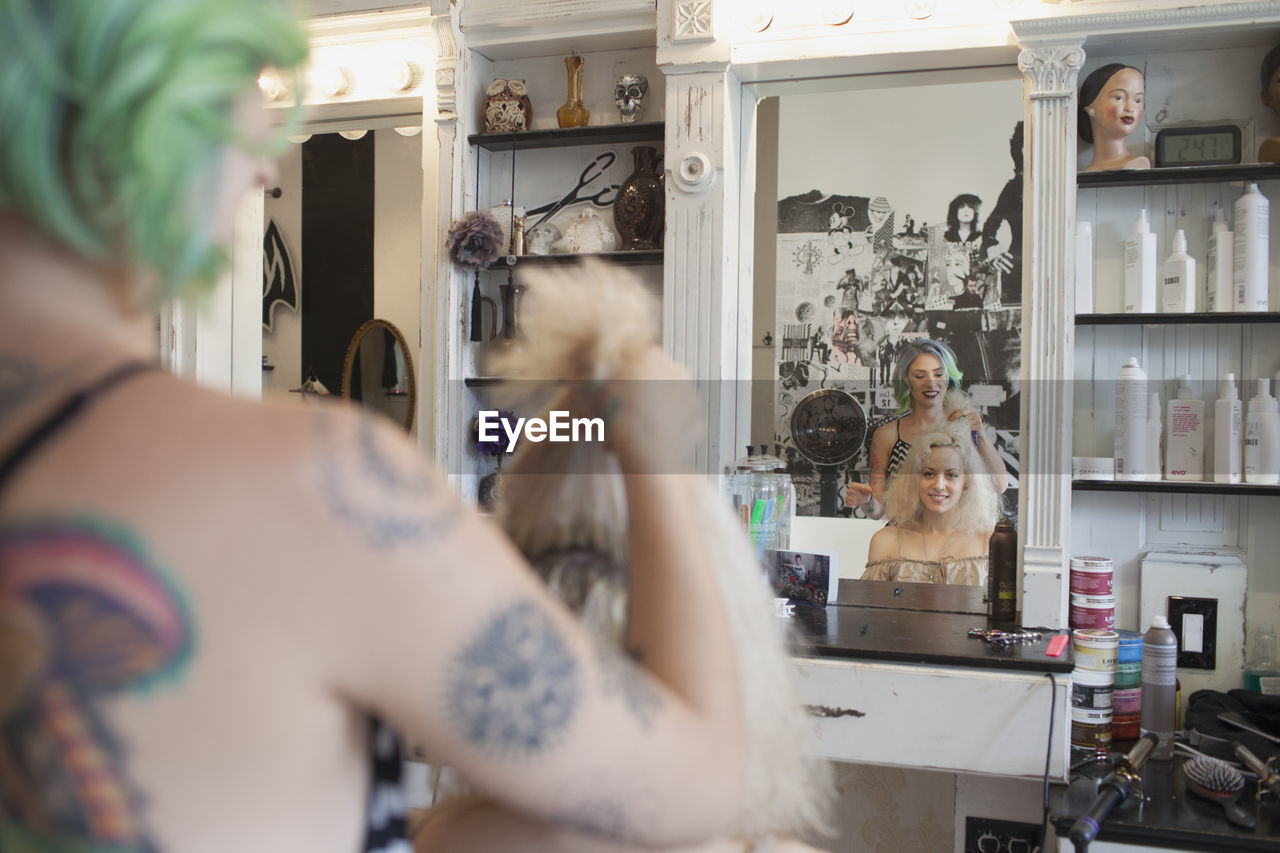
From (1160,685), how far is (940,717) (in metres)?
0.54

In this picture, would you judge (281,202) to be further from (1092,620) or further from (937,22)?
(1092,620)

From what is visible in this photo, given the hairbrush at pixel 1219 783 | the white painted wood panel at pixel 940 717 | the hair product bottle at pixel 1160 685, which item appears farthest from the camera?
the hair product bottle at pixel 1160 685

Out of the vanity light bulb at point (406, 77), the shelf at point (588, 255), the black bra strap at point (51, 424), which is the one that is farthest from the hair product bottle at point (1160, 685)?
the vanity light bulb at point (406, 77)

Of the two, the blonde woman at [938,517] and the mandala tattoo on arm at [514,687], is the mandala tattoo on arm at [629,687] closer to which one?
the mandala tattoo on arm at [514,687]

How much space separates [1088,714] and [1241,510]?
2.51 feet

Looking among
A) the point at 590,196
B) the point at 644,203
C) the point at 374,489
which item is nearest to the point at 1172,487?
the point at 644,203

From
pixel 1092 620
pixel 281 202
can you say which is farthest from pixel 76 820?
pixel 281 202

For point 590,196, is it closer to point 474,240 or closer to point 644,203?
point 644,203

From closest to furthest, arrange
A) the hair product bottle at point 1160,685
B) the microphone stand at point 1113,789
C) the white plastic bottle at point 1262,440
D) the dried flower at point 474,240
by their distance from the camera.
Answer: the microphone stand at point 1113,789 → the hair product bottle at point 1160,685 → the white plastic bottle at point 1262,440 → the dried flower at point 474,240

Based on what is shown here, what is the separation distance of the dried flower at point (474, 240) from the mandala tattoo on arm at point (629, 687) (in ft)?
7.90

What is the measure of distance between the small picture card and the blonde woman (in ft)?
0.35

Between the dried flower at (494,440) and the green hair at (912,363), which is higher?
the green hair at (912,363)

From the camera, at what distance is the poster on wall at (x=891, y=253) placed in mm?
2455

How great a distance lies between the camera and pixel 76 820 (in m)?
0.46
